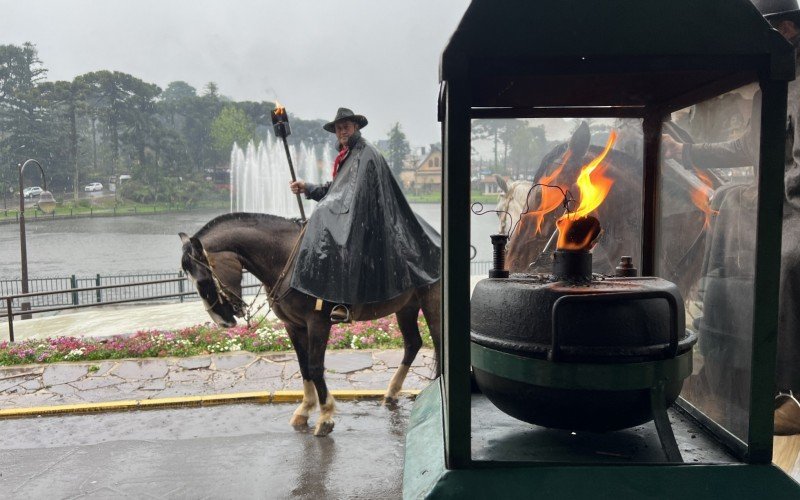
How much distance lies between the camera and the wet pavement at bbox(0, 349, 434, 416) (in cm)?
682

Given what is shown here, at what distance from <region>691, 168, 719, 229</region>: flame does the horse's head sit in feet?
14.1

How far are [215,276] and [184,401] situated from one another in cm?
177

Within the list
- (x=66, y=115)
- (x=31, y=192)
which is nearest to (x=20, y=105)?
(x=66, y=115)

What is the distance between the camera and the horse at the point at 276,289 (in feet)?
18.2

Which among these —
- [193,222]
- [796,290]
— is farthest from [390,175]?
[193,222]

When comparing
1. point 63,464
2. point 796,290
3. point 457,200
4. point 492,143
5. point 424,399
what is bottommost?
point 63,464

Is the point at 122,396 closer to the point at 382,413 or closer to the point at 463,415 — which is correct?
the point at 382,413

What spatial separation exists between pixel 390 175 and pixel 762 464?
4.15 meters

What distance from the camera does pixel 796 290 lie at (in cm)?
285

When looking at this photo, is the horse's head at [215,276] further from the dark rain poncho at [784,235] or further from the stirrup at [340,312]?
the dark rain poncho at [784,235]

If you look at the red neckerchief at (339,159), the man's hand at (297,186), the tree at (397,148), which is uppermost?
the tree at (397,148)

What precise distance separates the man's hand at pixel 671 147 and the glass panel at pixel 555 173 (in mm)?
330

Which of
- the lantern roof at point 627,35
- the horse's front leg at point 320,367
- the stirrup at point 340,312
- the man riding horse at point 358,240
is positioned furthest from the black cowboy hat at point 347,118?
the lantern roof at point 627,35

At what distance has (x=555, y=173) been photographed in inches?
182
